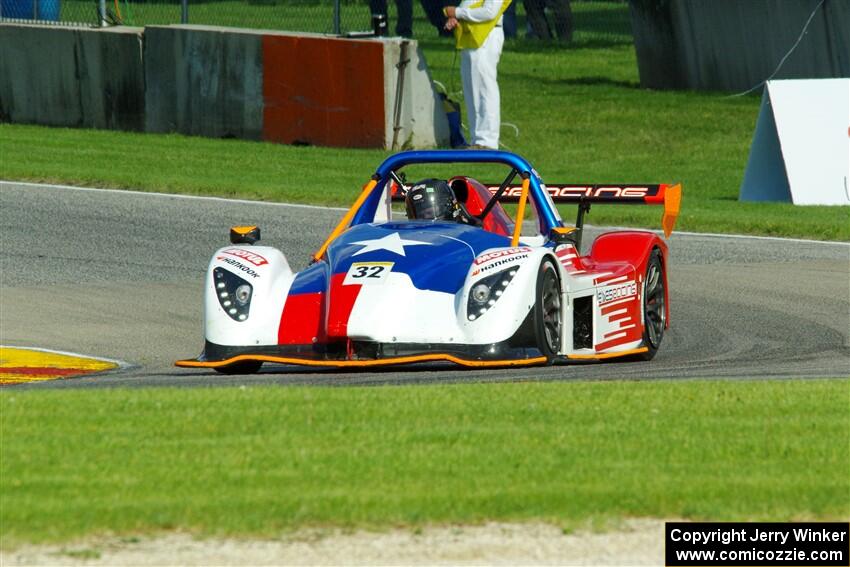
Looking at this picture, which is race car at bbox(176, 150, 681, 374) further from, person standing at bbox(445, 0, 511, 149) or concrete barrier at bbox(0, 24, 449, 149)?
concrete barrier at bbox(0, 24, 449, 149)

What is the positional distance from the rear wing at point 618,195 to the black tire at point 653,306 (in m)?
0.24

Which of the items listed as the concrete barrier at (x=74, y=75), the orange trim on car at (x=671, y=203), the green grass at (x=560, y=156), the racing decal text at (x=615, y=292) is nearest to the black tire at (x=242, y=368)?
the racing decal text at (x=615, y=292)

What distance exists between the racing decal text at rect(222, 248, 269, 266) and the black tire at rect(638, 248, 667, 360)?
7.50ft

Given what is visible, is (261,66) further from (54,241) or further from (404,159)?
(404,159)

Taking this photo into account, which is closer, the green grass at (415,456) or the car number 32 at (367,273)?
the green grass at (415,456)

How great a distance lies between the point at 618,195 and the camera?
10562mm

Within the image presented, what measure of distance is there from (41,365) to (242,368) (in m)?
1.61

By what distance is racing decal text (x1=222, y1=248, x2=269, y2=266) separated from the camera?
359 inches

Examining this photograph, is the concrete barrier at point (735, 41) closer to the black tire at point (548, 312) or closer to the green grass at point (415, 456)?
the black tire at point (548, 312)

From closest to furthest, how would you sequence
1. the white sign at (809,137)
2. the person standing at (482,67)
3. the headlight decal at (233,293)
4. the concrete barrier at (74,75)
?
the headlight decal at (233,293) → the white sign at (809,137) → the person standing at (482,67) → the concrete barrier at (74,75)

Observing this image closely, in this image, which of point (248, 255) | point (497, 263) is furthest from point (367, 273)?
point (248, 255)

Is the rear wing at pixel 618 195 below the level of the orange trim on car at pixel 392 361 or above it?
above

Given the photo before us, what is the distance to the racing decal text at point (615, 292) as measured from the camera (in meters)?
9.44

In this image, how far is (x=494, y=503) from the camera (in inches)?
213
